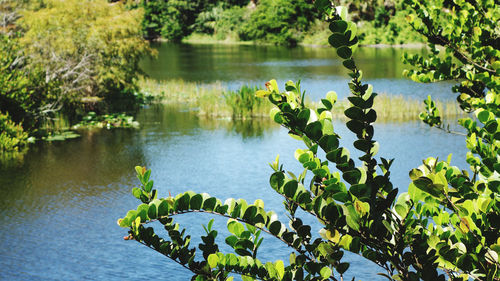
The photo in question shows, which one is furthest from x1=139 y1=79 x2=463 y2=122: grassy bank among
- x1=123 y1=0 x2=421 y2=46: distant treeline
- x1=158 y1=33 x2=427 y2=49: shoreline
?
x1=158 y1=33 x2=427 y2=49: shoreline

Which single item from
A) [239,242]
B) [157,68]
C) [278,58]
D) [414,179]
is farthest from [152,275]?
[278,58]

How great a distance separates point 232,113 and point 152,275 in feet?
40.0

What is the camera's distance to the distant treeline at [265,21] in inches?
2188

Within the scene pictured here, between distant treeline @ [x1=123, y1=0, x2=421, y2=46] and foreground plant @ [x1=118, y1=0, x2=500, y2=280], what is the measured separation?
46.7 metres

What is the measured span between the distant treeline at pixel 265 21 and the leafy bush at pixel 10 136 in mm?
36107

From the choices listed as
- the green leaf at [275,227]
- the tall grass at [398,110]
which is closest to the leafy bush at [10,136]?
the tall grass at [398,110]

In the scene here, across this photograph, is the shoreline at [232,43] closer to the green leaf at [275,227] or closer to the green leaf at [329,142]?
the green leaf at [275,227]

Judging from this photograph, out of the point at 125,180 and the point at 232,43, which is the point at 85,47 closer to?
the point at 125,180

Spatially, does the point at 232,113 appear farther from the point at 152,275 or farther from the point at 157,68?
the point at 157,68

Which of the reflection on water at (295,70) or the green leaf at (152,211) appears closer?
the green leaf at (152,211)

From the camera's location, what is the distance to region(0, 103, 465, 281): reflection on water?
8.36 meters

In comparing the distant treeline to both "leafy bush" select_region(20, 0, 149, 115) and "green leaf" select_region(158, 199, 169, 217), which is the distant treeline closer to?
"leafy bush" select_region(20, 0, 149, 115)

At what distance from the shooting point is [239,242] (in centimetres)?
266

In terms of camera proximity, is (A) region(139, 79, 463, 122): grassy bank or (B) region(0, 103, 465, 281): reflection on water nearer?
(B) region(0, 103, 465, 281): reflection on water
